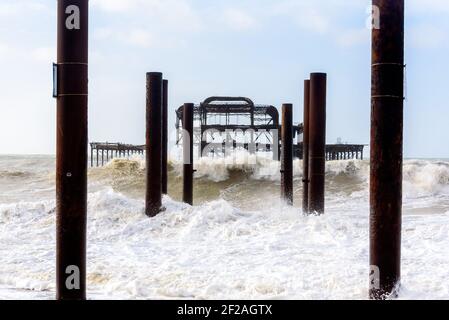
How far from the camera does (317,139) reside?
10242 millimetres

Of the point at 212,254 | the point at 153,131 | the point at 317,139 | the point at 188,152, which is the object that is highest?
the point at 153,131

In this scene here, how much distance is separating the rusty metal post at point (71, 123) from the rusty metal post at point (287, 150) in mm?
7890

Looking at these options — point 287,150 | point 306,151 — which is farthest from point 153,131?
point 287,150

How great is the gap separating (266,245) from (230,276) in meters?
1.94

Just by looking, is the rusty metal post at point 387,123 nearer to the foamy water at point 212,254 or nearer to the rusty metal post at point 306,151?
the foamy water at point 212,254

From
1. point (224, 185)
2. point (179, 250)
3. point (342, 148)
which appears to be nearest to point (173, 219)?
point (179, 250)

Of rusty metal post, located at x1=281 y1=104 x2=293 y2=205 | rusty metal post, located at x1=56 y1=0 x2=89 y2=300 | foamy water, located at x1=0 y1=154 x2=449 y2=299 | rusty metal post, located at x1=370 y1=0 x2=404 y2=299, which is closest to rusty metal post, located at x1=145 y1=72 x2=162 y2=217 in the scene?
foamy water, located at x1=0 y1=154 x2=449 y2=299

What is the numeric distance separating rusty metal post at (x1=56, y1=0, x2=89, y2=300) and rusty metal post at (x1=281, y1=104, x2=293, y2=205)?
7890mm

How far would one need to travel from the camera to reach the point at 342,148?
1604 inches

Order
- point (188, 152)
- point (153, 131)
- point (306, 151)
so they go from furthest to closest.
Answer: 1. point (188, 152)
2. point (306, 151)
3. point (153, 131)

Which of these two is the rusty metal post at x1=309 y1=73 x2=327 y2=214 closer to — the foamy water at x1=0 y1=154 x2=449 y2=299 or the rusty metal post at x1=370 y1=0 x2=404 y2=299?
the foamy water at x1=0 y1=154 x2=449 y2=299

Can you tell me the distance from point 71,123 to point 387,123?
7.52 feet

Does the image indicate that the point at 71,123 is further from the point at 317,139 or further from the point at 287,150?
the point at 287,150

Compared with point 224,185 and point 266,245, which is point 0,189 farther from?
point 266,245
